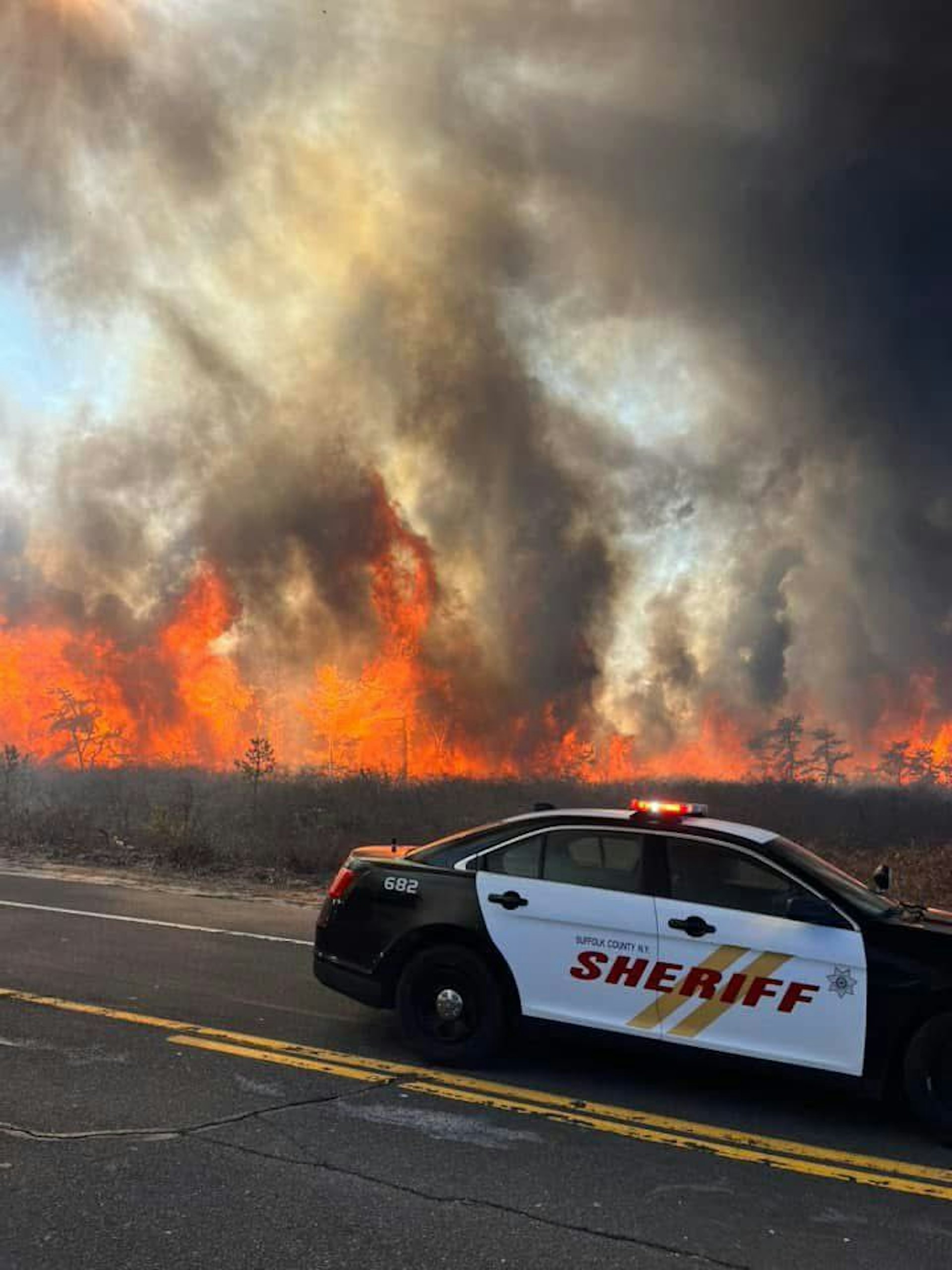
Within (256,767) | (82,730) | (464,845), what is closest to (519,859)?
(464,845)

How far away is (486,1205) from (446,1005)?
1.74 m

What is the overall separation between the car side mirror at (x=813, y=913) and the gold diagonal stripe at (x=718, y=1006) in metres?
0.22

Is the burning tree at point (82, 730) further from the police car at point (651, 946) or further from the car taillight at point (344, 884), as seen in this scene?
the police car at point (651, 946)

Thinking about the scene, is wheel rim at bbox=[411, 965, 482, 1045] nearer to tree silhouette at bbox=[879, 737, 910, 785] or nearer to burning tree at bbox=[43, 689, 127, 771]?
burning tree at bbox=[43, 689, 127, 771]

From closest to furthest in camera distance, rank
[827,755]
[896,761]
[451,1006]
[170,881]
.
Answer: [451,1006] < [170,881] < [827,755] < [896,761]

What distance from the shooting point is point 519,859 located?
18.6 ft

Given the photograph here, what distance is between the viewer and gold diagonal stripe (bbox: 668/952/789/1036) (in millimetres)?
5000

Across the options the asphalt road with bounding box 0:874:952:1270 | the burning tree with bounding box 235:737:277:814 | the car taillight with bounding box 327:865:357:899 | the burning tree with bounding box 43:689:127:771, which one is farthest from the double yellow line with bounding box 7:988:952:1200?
the burning tree with bounding box 43:689:127:771

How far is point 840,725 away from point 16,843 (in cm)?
5062

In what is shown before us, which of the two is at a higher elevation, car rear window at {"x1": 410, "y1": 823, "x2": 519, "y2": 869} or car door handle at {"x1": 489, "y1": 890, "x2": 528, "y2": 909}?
car rear window at {"x1": 410, "y1": 823, "x2": 519, "y2": 869}

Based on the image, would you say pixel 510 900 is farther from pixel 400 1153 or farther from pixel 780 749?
pixel 780 749

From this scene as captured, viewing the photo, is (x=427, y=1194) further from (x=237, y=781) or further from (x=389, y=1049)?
(x=237, y=781)

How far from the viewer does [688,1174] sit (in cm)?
418

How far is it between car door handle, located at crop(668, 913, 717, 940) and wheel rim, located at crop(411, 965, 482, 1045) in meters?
1.22
